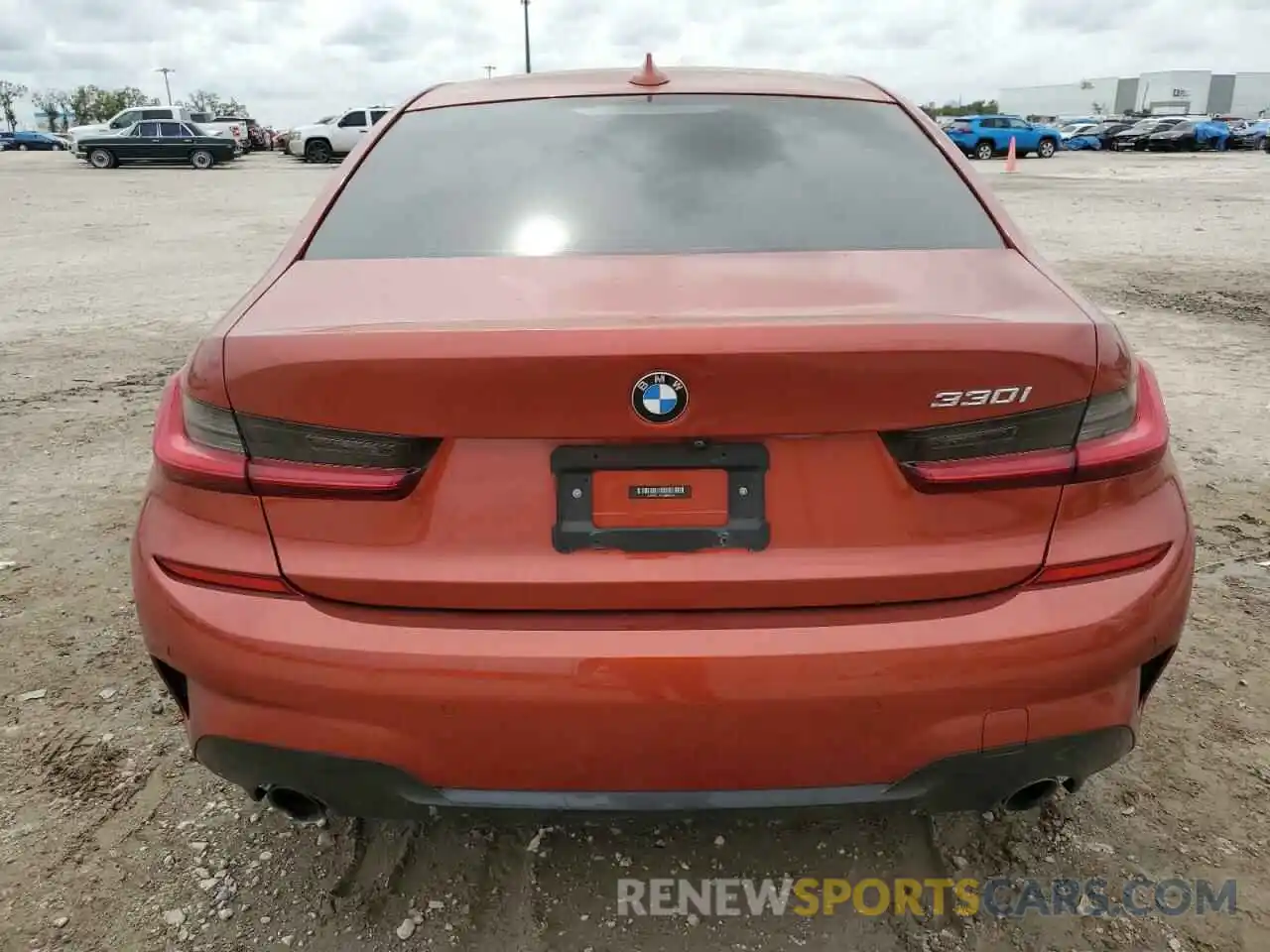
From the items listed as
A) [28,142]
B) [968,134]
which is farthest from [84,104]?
[968,134]

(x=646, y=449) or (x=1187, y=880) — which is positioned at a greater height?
(x=646, y=449)

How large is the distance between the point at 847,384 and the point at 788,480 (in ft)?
0.62

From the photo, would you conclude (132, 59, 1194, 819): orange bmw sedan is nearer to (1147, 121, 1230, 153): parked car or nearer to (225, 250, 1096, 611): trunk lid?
(225, 250, 1096, 611): trunk lid

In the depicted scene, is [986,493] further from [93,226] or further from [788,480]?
[93,226]

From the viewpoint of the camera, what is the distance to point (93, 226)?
1581 cm

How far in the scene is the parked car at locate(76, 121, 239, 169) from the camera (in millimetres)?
32406

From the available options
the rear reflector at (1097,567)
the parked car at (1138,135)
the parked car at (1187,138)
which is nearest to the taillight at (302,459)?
the rear reflector at (1097,567)

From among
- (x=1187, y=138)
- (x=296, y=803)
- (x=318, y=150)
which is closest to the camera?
(x=296, y=803)

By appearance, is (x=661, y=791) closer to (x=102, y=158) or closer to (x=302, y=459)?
(x=302, y=459)

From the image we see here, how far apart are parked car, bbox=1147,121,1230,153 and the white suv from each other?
36868 mm

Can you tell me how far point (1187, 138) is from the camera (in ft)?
163

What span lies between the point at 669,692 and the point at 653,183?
1209 millimetres

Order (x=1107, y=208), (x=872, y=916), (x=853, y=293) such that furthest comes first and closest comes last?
(x=1107, y=208) → (x=872, y=916) → (x=853, y=293)

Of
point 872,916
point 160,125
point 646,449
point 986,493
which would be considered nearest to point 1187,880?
point 872,916
